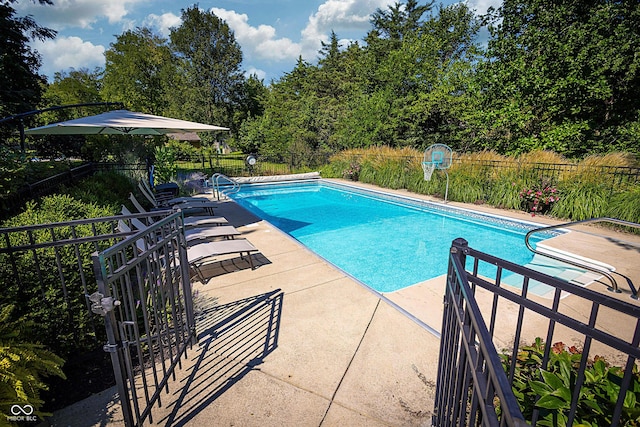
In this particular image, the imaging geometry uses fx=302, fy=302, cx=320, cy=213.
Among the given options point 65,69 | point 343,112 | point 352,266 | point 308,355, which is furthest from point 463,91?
point 65,69

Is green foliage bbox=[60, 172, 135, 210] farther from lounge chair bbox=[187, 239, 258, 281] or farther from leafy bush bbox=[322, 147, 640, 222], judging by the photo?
leafy bush bbox=[322, 147, 640, 222]

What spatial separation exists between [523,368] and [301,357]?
1746mm

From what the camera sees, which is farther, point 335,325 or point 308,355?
point 335,325

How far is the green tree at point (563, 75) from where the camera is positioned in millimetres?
11117

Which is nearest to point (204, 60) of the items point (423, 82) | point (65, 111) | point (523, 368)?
point (65, 111)

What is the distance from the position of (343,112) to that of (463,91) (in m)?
7.97

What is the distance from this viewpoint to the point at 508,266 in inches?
52.9

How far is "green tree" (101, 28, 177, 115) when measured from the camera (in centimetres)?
2309

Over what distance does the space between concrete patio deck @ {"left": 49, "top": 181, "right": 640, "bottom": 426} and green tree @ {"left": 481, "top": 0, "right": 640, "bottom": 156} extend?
11039 mm

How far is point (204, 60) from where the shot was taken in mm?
29453

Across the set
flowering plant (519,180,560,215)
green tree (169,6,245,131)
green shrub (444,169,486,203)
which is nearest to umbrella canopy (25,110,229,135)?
green shrub (444,169,486,203)

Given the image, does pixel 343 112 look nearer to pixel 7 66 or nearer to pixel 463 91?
pixel 463 91

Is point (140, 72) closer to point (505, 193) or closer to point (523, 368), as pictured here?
point (505, 193)

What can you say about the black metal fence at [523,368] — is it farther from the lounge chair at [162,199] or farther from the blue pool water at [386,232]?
the lounge chair at [162,199]
